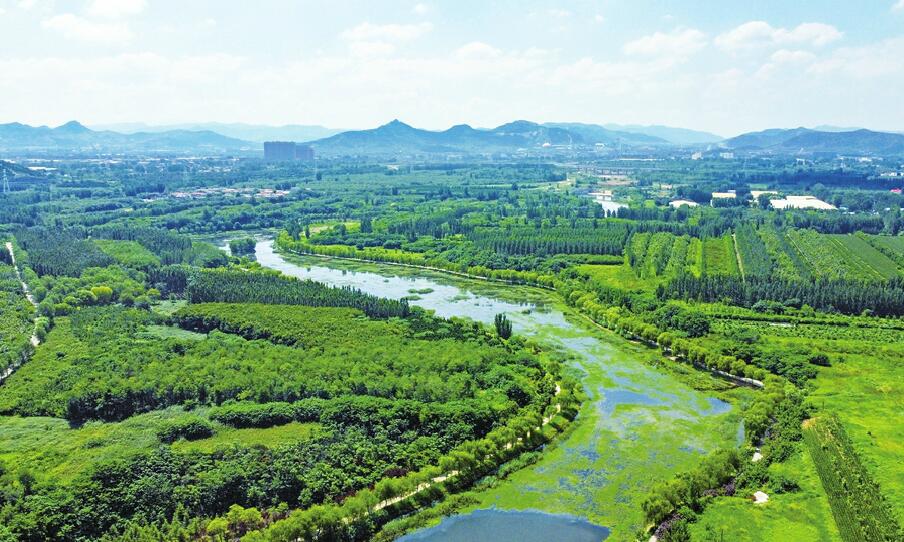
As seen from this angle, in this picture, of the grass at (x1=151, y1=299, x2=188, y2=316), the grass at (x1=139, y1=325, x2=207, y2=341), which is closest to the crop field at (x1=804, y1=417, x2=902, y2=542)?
the grass at (x1=139, y1=325, x2=207, y2=341)

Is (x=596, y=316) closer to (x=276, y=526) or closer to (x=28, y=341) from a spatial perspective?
(x=276, y=526)

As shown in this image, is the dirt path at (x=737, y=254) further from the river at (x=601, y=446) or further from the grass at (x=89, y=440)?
the grass at (x=89, y=440)

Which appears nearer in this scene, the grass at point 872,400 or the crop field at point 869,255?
the grass at point 872,400

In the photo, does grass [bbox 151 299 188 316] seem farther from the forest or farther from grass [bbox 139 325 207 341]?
grass [bbox 139 325 207 341]

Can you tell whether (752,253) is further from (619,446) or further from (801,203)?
(801,203)

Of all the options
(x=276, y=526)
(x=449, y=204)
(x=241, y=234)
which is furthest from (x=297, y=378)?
(x=449, y=204)

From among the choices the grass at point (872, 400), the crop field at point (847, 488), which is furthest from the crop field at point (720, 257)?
the crop field at point (847, 488)
